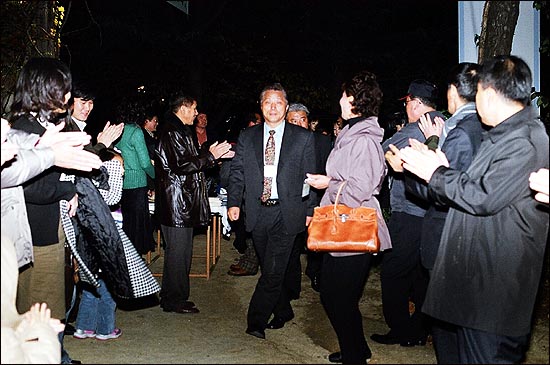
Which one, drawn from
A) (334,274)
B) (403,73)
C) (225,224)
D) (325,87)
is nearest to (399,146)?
(334,274)

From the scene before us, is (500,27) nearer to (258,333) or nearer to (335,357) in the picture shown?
(335,357)

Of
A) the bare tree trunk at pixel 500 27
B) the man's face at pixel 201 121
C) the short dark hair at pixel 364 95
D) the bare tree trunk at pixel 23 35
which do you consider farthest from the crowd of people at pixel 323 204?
the man's face at pixel 201 121

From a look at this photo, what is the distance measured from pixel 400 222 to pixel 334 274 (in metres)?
1.03

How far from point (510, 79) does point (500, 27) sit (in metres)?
3.27

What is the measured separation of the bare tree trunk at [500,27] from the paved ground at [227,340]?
103 inches

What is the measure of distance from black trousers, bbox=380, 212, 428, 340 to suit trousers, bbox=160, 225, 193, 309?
82.1 inches

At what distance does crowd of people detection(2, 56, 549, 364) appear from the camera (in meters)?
3.94

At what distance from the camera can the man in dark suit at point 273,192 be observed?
6133 millimetres

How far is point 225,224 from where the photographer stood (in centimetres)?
921

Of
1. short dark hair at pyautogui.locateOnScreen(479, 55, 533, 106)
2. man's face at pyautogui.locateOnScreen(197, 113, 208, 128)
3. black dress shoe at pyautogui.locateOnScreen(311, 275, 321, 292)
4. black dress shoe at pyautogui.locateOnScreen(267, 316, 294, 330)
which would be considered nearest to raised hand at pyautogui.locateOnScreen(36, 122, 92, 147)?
short dark hair at pyautogui.locateOnScreen(479, 55, 533, 106)

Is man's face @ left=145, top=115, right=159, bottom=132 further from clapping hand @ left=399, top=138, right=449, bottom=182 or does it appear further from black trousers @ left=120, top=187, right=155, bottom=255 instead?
clapping hand @ left=399, top=138, right=449, bottom=182

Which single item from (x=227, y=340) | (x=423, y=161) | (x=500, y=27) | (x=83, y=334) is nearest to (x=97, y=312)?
(x=83, y=334)

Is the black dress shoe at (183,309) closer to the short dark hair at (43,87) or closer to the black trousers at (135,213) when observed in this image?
the black trousers at (135,213)

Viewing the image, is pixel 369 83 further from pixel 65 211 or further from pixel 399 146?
pixel 65 211
